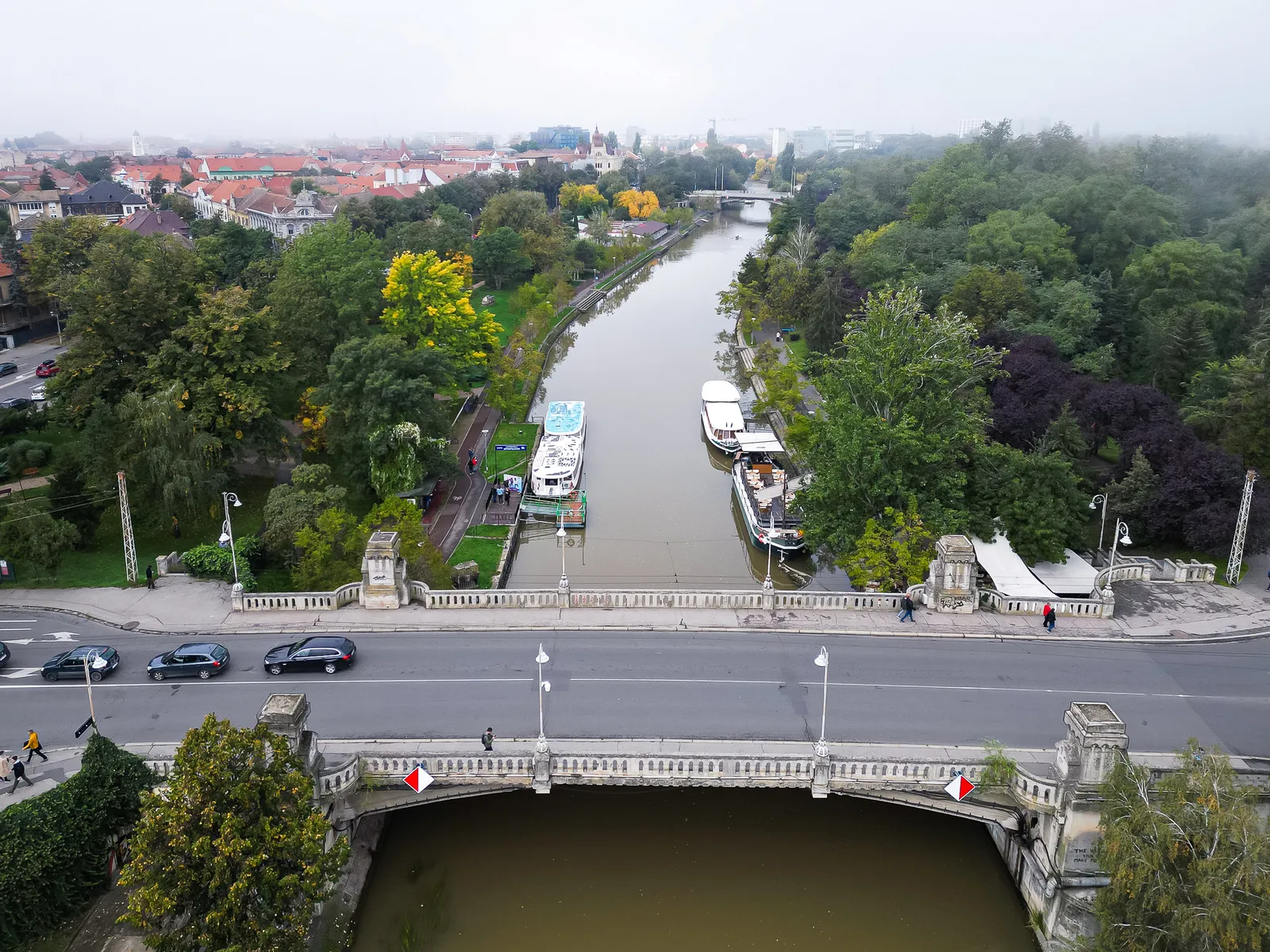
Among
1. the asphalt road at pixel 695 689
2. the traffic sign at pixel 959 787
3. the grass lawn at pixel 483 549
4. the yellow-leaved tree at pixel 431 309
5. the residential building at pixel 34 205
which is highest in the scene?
the residential building at pixel 34 205

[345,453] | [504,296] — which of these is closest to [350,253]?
[345,453]

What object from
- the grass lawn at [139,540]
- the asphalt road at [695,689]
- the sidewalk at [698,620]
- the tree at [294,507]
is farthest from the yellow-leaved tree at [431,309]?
the asphalt road at [695,689]

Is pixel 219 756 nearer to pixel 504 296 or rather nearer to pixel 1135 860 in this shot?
pixel 1135 860

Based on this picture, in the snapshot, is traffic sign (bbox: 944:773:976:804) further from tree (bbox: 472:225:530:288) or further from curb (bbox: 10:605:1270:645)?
tree (bbox: 472:225:530:288)

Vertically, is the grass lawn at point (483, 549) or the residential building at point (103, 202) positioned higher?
the residential building at point (103, 202)

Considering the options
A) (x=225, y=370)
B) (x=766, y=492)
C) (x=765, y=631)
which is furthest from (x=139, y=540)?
(x=766, y=492)

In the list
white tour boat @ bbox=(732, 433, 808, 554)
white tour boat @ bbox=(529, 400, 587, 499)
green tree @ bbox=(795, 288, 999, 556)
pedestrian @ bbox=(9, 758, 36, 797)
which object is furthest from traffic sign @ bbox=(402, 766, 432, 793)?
white tour boat @ bbox=(529, 400, 587, 499)

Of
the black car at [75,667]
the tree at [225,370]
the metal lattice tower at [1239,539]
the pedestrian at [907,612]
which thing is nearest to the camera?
the black car at [75,667]

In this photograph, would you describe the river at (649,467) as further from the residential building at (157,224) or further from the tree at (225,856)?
the residential building at (157,224)

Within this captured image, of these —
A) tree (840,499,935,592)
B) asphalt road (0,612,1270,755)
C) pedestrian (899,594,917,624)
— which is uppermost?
tree (840,499,935,592)
